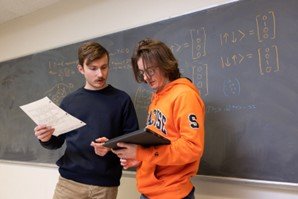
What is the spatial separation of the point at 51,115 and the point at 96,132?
259mm

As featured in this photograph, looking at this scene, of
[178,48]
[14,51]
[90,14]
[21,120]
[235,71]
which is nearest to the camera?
[235,71]

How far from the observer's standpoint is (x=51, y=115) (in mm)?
1474

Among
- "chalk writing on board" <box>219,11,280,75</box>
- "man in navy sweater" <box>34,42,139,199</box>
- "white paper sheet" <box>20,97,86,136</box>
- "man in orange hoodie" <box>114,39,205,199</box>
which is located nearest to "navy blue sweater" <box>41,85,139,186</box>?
"man in navy sweater" <box>34,42,139,199</box>

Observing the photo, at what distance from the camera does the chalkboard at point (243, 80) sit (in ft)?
4.73

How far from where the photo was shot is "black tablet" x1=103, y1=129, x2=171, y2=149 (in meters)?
0.99

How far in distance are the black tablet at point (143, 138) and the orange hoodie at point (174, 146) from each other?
0.11ft

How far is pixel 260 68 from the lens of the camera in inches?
60.0

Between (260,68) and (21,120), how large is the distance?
2328mm

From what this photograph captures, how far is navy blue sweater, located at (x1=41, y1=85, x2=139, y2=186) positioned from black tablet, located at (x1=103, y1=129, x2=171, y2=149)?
442mm

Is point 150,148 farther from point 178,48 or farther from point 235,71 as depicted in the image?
point 178,48

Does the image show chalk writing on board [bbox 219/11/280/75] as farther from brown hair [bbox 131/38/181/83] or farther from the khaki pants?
the khaki pants

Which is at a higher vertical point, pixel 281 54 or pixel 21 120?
pixel 281 54

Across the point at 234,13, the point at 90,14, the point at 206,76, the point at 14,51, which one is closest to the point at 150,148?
the point at 206,76

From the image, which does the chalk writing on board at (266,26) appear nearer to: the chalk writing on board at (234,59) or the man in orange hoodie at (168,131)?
the chalk writing on board at (234,59)
